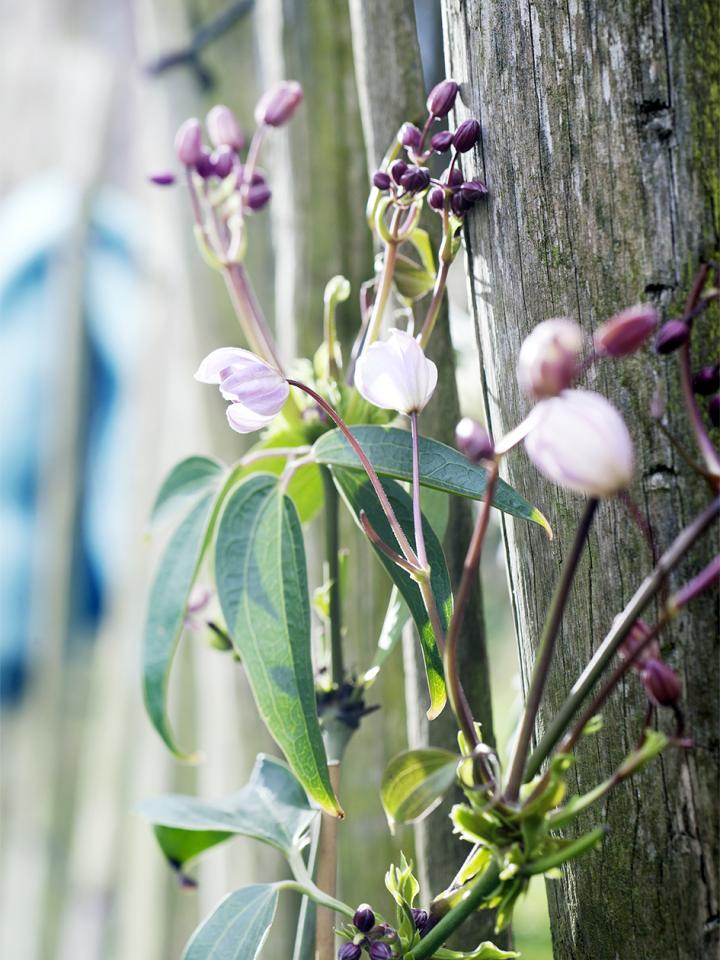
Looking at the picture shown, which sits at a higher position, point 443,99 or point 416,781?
point 443,99

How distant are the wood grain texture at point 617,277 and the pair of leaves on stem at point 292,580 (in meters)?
0.07

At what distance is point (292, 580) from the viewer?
1.83 feet

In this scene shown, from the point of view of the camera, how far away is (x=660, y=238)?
48 centimetres

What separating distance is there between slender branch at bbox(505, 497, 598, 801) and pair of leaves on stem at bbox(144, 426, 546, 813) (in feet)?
0.21

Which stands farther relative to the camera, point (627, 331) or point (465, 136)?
point (465, 136)

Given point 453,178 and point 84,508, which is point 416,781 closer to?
point 453,178

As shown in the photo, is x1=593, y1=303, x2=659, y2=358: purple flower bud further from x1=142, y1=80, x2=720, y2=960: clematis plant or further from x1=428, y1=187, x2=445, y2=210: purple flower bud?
x1=428, y1=187, x2=445, y2=210: purple flower bud

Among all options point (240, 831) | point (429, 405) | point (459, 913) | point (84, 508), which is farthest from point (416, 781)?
point (84, 508)

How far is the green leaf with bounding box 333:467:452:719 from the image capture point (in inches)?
19.1

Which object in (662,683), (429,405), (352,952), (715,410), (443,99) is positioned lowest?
(352,952)

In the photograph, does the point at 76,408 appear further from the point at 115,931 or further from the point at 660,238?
the point at 660,238

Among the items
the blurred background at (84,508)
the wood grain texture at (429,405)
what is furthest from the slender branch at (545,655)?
the blurred background at (84,508)

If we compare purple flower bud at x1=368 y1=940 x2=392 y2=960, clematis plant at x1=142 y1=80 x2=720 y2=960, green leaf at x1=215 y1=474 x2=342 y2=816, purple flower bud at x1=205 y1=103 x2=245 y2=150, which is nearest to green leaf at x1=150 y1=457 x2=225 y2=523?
clematis plant at x1=142 y1=80 x2=720 y2=960

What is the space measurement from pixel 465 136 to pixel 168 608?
0.37 meters
